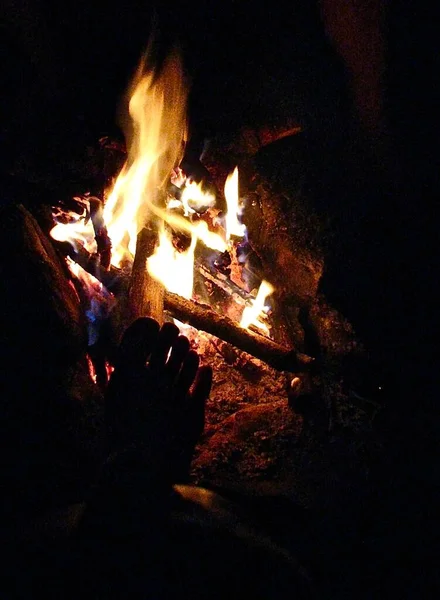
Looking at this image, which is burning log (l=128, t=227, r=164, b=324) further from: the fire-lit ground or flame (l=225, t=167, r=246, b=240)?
flame (l=225, t=167, r=246, b=240)

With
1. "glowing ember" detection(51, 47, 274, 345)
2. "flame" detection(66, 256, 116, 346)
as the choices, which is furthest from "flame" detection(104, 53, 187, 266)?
"flame" detection(66, 256, 116, 346)

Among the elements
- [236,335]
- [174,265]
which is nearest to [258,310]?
[236,335]

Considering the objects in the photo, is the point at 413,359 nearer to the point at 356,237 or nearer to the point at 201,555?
the point at 356,237

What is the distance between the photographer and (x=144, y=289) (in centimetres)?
283

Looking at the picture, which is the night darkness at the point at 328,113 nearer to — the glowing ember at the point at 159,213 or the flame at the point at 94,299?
the glowing ember at the point at 159,213

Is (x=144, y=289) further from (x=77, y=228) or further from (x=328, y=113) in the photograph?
(x=328, y=113)

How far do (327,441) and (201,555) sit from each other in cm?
100

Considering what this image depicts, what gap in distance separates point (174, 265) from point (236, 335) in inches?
31.2

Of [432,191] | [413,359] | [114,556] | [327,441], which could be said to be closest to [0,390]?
[114,556]

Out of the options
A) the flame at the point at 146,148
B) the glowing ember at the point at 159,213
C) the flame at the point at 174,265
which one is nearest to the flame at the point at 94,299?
the glowing ember at the point at 159,213

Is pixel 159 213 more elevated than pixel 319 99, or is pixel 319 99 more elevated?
pixel 319 99

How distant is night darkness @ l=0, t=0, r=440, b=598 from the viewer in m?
2.80

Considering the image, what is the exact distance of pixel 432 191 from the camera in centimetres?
313

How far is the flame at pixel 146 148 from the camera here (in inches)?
129
